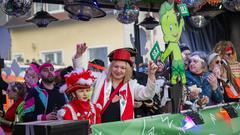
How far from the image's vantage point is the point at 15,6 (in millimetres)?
4855

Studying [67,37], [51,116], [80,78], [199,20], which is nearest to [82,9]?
→ [51,116]

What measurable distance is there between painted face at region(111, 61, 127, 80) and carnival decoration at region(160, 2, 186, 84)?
1.14 feet

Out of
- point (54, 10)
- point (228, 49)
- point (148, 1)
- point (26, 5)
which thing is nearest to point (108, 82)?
point (26, 5)

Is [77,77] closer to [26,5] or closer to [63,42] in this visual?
[26,5]

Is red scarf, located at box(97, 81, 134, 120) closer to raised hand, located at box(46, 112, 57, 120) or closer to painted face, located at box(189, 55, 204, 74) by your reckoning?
raised hand, located at box(46, 112, 57, 120)

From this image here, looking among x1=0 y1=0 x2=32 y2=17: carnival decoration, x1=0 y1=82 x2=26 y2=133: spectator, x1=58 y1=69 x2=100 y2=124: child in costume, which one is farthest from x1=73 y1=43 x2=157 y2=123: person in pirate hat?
x1=0 y1=0 x2=32 y2=17: carnival decoration

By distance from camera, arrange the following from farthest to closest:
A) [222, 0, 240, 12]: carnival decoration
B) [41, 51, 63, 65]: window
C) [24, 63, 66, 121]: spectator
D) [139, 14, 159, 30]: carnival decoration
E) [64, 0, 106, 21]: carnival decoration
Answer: [41, 51, 63, 65]: window → [139, 14, 159, 30]: carnival decoration → [222, 0, 240, 12]: carnival decoration → [64, 0, 106, 21]: carnival decoration → [24, 63, 66, 121]: spectator

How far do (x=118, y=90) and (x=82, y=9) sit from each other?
203cm

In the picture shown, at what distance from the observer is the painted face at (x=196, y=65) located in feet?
15.2

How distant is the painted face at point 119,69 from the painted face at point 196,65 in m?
1.15

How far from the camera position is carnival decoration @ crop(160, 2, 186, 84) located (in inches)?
146

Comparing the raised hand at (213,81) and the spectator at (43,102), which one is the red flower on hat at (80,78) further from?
the raised hand at (213,81)

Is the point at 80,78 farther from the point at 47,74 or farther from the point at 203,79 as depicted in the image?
the point at 203,79

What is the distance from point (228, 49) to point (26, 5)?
2.68 meters
